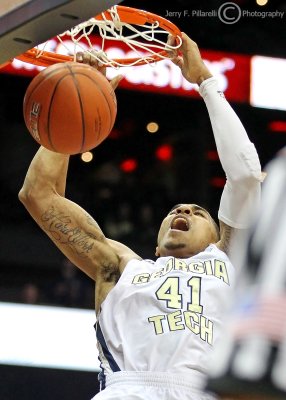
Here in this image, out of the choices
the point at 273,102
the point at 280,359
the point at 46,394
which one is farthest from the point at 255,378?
the point at 273,102

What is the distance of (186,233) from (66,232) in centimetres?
48

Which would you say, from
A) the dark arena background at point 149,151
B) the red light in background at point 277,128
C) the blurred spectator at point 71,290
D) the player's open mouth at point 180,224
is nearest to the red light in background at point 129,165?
the dark arena background at point 149,151

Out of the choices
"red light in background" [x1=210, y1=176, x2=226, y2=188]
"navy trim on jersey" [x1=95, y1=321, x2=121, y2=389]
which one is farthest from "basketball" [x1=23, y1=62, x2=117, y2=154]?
"red light in background" [x1=210, y1=176, x2=226, y2=188]

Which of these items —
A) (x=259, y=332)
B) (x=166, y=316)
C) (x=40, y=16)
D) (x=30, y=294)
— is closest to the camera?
(x=259, y=332)

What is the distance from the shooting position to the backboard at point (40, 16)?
258cm

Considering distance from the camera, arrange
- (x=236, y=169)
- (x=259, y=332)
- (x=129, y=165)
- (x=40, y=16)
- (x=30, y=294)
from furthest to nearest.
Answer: (x=129, y=165) < (x=30, y=294) < (x=236, y=169) < (x=40, y=16) < (x=259, y=332)

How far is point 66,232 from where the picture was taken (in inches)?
165

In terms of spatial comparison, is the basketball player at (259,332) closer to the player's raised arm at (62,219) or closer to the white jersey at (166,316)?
the white jersey at (166,316)

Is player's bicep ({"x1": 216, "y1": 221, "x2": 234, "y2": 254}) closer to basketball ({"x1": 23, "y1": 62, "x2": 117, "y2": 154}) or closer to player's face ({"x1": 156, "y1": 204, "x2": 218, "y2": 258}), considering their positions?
player's face ({"x1": 156, "y1": 204, "x2": 218, "y2": 258})

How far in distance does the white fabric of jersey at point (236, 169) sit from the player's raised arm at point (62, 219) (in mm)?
546

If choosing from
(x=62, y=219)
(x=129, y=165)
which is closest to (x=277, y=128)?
(x=129, y=165)

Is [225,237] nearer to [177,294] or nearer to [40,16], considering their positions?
[177,294]

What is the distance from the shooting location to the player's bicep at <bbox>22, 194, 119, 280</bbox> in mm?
4156

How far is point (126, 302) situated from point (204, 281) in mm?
298
